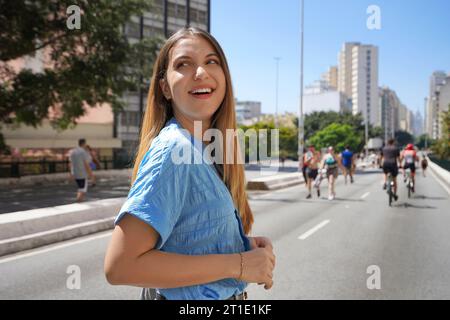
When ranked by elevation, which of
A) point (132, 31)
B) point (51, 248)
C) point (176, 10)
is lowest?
point (51, 248)

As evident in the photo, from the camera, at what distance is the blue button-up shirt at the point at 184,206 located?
47.9 inches

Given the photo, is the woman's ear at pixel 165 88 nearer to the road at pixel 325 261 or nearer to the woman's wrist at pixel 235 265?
the woman's wrist at pixel 235 265

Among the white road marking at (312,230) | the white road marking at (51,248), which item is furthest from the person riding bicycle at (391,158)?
the white road marking at (51,248)

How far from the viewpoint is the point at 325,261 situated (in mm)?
6387

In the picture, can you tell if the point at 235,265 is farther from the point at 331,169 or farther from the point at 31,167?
the point at 31,167

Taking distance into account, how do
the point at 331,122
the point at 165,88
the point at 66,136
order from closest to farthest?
the point at 165,88 → the point at 66,136 → the point at 331,122

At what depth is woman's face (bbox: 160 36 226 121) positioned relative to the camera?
1.45m

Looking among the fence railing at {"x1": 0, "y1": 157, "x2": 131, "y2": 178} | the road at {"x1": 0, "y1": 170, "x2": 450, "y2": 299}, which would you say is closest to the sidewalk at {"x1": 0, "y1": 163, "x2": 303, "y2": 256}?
the road at {"x1": 0, "y1": 170, "x2": 450, "y2": 299}

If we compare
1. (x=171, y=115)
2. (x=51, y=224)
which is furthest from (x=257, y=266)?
(x=51, y=224)

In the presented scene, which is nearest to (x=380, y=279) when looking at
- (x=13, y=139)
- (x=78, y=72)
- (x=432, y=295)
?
(x=432, y=295)

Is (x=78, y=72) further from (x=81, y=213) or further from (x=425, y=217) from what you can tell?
(x=425, y=217)

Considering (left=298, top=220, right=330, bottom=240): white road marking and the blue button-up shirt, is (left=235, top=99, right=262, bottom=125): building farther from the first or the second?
the blue button-up shirt

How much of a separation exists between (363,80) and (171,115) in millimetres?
197984

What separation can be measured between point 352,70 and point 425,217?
19751cm
